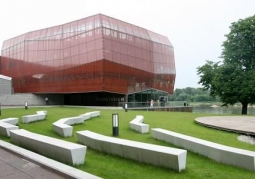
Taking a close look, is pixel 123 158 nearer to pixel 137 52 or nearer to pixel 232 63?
pixel 232 63

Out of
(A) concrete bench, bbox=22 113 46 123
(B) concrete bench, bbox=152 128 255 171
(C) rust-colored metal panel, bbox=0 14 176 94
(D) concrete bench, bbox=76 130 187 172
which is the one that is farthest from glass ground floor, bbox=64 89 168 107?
(D) concrete bench, bbox=76 130 187 172

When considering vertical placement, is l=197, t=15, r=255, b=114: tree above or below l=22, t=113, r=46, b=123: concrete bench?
above

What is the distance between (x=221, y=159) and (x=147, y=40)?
4193 centimetres

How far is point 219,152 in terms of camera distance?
6.97 metres

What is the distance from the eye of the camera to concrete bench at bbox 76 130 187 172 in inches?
240

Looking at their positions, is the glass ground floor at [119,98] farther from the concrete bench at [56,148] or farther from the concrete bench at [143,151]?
the concrete bench at [143,151]

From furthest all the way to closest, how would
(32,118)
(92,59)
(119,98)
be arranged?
(119,98)
(92,59)
(32,118)

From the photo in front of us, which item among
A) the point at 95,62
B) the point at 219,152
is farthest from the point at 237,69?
the point at 219,152

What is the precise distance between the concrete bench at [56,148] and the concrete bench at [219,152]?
3.44 m

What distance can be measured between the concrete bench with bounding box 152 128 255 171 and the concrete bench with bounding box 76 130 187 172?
132 cm

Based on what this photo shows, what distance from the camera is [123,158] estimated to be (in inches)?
290

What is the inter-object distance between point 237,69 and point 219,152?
2378cm

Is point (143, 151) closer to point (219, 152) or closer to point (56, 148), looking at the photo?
point (219, 152)

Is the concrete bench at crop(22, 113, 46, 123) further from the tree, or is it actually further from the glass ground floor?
the glass ground floor
